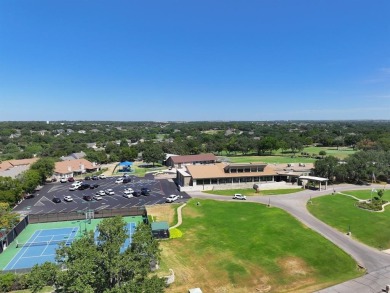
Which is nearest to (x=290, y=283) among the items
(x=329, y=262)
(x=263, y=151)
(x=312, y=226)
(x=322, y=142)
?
(x=329, y=262)

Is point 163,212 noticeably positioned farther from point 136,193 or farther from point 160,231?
point 136,193

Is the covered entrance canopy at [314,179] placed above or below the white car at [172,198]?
above

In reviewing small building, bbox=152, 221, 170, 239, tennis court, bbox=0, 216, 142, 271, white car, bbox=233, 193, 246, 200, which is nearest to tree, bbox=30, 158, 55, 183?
tennis court, bbox=0, 216, 142, 271

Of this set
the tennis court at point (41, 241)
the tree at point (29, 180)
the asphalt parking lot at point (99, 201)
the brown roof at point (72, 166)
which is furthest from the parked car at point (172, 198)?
the brown roof at point (72, 166)

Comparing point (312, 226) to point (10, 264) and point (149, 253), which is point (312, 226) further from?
point (10, 264)

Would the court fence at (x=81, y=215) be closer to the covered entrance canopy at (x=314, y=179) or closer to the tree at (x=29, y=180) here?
the tree at (x=29, y=180)

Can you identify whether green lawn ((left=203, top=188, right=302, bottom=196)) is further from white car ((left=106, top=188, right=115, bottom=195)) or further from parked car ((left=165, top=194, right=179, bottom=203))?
white car ((left=106, top=188, right=115, bottom=195))
